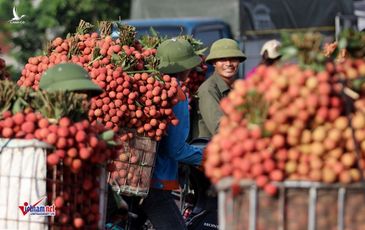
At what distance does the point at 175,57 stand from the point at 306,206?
3.50m

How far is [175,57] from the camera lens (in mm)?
7805

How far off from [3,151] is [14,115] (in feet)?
0.69

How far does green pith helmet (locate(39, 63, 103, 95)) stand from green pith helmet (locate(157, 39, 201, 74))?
1705mm

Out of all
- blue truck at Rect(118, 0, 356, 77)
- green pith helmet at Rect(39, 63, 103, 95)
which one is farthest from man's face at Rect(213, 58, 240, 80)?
blue truck at Rect(118, 0, 356, 77)

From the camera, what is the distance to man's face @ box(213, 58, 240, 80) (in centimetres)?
904

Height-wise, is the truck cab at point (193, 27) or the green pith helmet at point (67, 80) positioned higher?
the truck cab at point (193, 27)

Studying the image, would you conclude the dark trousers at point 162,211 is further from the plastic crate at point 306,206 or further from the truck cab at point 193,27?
the truck cab at point 193,27

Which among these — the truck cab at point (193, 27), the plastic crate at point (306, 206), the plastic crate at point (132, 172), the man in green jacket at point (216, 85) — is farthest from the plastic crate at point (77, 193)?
the truck cab at point (193, 27)

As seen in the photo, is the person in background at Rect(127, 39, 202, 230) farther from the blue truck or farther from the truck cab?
the blue truck

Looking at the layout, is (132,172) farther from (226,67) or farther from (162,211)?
(226,67)

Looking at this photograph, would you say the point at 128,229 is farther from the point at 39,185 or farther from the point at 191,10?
the point at 191,10

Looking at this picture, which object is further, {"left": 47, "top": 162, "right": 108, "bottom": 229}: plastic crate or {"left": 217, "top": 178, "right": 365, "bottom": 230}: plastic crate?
{"left": 47, "top": 162, "right": 108, "bottom": 229}: plastic crate

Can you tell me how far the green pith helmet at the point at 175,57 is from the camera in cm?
771

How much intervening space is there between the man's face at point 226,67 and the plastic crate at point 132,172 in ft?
7.18
